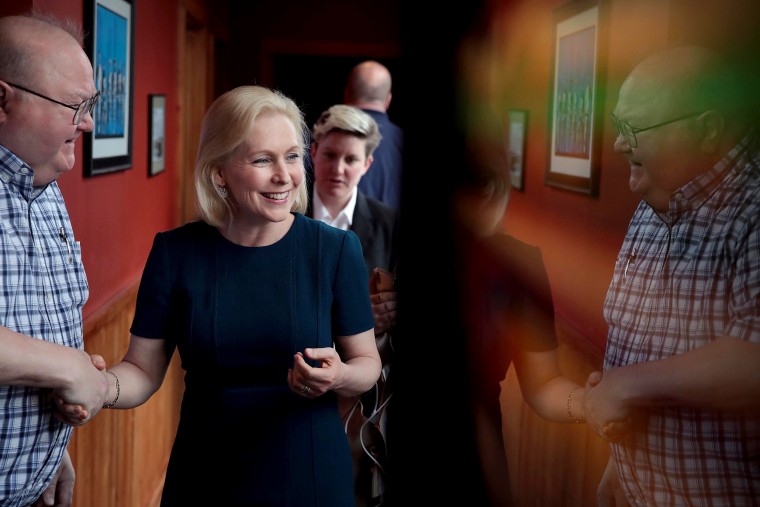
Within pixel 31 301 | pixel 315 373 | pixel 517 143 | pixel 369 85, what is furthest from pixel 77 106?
pixel 369 85

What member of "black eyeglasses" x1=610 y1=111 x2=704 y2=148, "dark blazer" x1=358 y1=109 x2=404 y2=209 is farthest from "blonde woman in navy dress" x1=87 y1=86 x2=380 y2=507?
"dark blazer" x1=358 y1=109 x2=404 y2=209

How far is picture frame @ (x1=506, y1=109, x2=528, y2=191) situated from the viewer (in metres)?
0.35

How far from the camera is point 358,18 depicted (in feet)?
12.9

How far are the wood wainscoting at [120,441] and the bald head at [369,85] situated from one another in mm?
740

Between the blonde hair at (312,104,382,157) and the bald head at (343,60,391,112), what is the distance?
0.66 meters

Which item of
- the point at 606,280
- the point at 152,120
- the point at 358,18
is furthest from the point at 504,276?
the point at 358,18

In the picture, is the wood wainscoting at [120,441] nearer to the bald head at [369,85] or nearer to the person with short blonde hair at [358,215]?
the person with short blonde hair at [358,215]

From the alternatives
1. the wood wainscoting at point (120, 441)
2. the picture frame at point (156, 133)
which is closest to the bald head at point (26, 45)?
the wood wainscoting at point (120, 441)

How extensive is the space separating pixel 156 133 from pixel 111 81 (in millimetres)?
547

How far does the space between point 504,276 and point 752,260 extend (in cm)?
9

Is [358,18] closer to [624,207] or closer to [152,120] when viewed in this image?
[152,120]

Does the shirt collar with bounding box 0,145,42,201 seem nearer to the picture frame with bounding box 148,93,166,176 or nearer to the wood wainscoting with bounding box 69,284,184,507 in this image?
the wood wainscoting with bounding box 69,284,184,507

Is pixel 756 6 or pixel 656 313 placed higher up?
pixel 756 6

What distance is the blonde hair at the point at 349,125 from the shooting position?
1.33 meters
